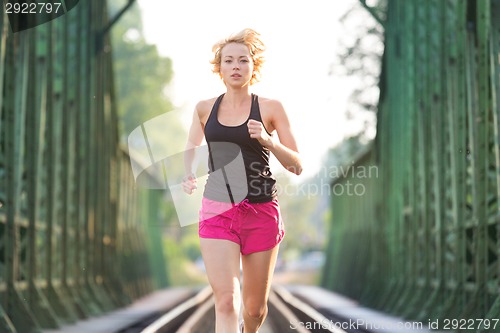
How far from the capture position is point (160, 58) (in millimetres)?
63406

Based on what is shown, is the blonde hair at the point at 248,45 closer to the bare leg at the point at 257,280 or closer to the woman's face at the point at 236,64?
the woman's face at the point at 236,64

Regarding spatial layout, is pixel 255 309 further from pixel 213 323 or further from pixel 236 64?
pixel 213 323

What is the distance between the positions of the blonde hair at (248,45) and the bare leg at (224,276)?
972mm

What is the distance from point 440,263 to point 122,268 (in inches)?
501

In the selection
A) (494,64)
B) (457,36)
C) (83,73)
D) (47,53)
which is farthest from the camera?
(83,73)

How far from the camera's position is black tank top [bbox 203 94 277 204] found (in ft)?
19.4

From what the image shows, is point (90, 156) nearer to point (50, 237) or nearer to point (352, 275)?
point (50, 237)

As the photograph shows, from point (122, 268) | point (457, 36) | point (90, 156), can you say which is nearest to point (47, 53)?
point (90, 156)

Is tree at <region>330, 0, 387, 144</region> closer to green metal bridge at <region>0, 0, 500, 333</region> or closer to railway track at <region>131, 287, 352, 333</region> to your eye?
green metal bridge at <region>0, 0, 500, 333</region>

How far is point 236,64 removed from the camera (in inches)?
234

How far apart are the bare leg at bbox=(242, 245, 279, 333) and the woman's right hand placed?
Answer: 517mm

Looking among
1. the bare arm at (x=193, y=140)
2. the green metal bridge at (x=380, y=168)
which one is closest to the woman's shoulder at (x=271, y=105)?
the bare arm at (x=193, y=140)

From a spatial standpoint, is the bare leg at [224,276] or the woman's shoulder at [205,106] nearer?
the bare leg at [224,276]

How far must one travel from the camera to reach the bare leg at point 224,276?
5.97 meters
